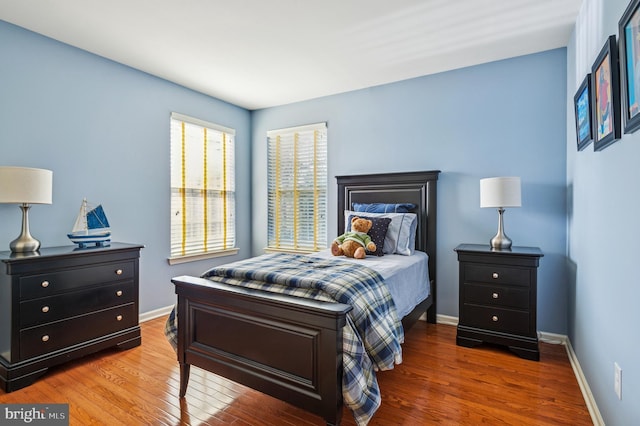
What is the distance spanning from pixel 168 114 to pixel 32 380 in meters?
2.65

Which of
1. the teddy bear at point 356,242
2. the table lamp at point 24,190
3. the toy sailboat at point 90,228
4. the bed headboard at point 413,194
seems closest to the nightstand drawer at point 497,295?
the bed headboard at point 413,194

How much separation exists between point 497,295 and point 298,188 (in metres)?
2.63

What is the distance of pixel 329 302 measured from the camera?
174cm

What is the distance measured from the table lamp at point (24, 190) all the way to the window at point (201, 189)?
1.40 meters

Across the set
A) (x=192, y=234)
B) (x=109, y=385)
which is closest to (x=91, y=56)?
(x=192, y=234)

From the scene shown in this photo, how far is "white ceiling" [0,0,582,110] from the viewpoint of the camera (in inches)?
93.3

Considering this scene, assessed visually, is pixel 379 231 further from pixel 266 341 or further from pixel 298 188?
pixel 266 341

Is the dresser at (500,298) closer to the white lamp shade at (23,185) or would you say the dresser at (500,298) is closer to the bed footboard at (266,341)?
the bed footboard at (266,341)

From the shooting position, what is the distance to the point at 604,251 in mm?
1843

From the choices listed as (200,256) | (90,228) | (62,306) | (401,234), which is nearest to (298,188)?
(200,256)

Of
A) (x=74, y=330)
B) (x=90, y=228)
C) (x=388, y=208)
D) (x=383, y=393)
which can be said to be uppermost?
(x=388, y=208)

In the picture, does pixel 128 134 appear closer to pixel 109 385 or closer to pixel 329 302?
pixel 109 385

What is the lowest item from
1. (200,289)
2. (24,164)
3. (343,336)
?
(343,336)

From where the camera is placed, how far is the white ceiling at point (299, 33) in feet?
7.77
